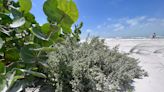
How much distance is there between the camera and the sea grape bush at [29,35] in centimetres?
62

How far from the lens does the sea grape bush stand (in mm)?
617

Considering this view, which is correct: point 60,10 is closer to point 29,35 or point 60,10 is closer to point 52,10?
point 52,10

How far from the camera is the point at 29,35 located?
2.47 feet

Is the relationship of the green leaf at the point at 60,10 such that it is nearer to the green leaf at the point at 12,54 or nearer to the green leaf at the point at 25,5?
the green leaf at the point at 25,5

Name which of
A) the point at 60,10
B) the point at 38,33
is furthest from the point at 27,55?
the point at 60,10

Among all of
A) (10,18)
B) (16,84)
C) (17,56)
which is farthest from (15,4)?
(16,84)

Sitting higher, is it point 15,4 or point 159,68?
point 15,4

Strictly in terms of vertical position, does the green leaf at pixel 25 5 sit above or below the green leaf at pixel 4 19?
above

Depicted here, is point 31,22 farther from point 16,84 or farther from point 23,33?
point 16,84

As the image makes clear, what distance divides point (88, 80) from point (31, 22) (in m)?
1.13

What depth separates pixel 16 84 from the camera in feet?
1.91

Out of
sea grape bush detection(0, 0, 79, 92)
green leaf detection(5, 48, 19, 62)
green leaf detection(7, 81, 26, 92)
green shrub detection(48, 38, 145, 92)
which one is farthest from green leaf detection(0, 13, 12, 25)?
green shrub detection(48, 38, 145, 92)

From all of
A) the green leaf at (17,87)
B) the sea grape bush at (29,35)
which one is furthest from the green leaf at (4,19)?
the green leaf at (17,87)

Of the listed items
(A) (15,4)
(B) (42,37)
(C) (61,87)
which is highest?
(A) (15,4)
